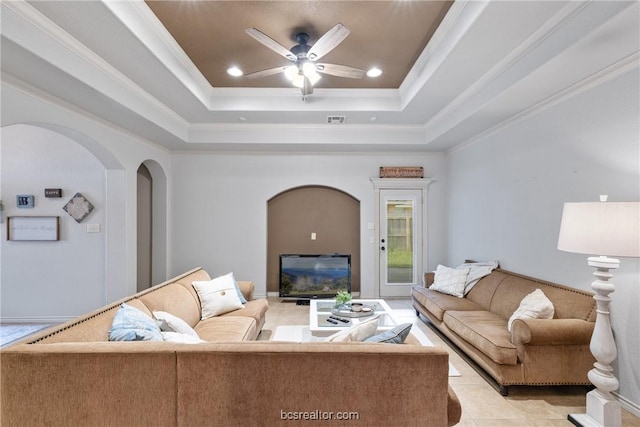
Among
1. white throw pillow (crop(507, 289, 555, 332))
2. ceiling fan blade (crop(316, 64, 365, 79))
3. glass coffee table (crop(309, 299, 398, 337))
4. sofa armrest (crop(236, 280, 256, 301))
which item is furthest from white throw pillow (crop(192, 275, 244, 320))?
white throw pillow (crop(507, 289, 555, 332))

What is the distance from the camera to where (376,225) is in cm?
543

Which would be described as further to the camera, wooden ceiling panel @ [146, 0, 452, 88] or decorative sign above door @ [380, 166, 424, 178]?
decorative sign above door @ [380, 166, 424, 178]

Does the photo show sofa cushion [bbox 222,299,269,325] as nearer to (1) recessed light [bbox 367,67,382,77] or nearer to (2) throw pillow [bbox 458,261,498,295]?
(2) throw pillow [bbox 458,261,498,295]

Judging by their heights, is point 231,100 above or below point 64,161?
above

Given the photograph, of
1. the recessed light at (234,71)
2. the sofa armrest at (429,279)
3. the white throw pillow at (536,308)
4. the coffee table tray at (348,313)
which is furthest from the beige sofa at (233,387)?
the sofa armrest at (429,279)

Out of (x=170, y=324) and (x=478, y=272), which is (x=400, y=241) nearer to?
(x=478, y=272)

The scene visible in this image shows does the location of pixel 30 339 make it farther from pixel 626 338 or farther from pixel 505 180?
pixel 505 180

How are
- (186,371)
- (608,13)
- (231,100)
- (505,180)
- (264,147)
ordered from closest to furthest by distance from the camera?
(186,371)
(608,13)
(505,180)
(231,100)
(264,147)

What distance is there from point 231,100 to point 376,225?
3109 mm

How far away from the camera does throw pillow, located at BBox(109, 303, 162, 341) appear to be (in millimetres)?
1846

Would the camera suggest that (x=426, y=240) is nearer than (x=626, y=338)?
No

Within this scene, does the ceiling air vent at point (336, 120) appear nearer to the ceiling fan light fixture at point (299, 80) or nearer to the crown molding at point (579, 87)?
the ceiling fan light fixture at point (299, 80)

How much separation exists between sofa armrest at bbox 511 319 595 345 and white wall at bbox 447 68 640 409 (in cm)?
29

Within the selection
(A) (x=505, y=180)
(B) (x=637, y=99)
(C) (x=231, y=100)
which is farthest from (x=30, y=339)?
(A) (x=505, y=180)
